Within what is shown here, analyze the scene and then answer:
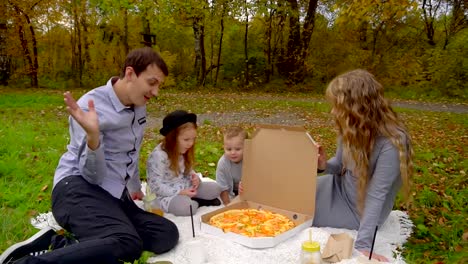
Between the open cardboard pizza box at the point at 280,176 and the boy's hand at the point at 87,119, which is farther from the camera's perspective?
the open cardboard pizza box at the point at 280,176

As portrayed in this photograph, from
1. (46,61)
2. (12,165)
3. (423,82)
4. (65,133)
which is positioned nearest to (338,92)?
(12,165)

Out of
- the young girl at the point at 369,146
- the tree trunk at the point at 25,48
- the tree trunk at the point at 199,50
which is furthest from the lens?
the tree trunk at the point at 199,50

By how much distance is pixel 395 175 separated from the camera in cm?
266

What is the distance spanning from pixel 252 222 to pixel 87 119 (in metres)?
1.31

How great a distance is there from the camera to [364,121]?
8.76 ft

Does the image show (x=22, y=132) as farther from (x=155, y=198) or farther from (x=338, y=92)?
(x=338, y=92)

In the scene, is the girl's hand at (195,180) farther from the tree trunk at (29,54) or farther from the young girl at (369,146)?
the tree trunk at (29,54)


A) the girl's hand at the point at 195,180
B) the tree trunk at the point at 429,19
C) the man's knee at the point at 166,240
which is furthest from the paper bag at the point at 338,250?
the tree trunk at the point at 429,19

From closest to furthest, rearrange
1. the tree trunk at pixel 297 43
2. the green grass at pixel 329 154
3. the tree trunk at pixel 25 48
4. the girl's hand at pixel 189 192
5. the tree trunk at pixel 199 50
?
the green grass at pixel 329 154, the girl's hand at pixel 189 192, the tree trunk at pixel 25 48, the tree trunk at pixel 199 50, the tree trunk at pixel 297 43

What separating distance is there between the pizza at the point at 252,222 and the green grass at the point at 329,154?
617mm

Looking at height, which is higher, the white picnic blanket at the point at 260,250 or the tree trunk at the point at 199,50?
the tree trunk at the point at 199,50

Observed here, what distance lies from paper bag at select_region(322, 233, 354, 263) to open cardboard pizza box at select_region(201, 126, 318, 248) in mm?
326

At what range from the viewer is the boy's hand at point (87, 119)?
2260mm

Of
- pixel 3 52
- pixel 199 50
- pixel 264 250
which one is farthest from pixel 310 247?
pixel 3 52
